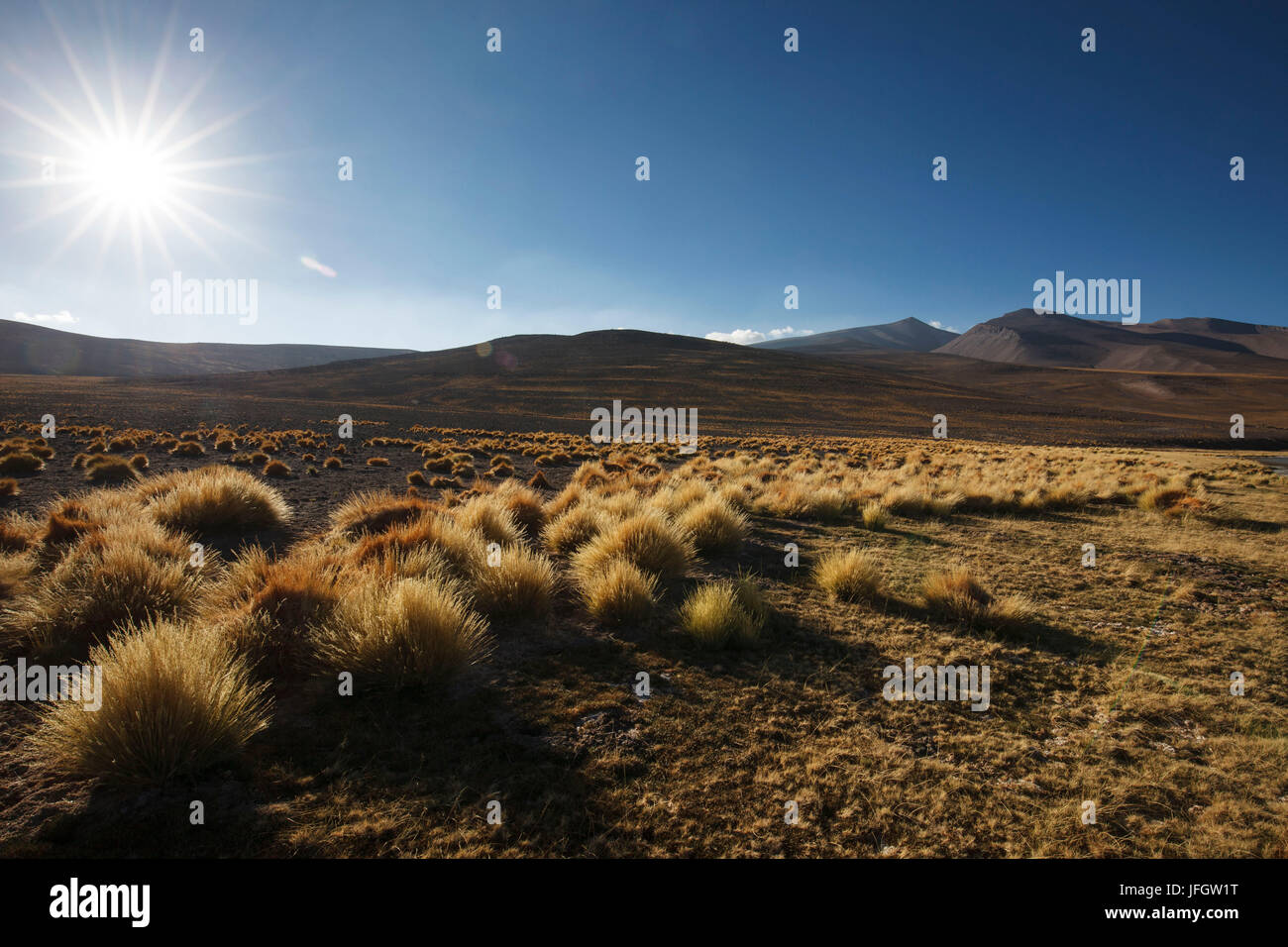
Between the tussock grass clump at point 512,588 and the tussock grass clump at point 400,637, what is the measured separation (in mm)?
881

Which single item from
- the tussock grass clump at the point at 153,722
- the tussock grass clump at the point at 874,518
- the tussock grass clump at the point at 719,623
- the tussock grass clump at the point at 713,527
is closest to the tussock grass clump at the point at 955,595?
the tussock grass clump at the point at 719,623

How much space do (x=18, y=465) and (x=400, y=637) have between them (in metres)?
15.8

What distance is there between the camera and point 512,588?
15.6ft

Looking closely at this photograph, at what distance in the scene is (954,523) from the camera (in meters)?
9.35

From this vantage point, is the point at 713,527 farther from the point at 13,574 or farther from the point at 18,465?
the point at 18,465

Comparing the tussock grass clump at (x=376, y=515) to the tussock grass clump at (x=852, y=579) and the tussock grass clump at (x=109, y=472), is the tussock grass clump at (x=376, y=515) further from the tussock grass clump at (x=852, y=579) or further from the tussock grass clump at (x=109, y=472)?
the tussock grass clump at (x=109, y=472)

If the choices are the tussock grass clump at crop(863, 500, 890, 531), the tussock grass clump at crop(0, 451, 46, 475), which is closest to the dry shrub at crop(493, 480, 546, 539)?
the tussock grass clump at crop(863, 500, 890, 531)

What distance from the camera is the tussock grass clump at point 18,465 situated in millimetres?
11743

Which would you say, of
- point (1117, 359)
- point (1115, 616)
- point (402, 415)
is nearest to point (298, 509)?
point (1115, 616)

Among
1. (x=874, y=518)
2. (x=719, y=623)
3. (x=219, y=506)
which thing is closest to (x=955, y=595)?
(x=719, y=623)
